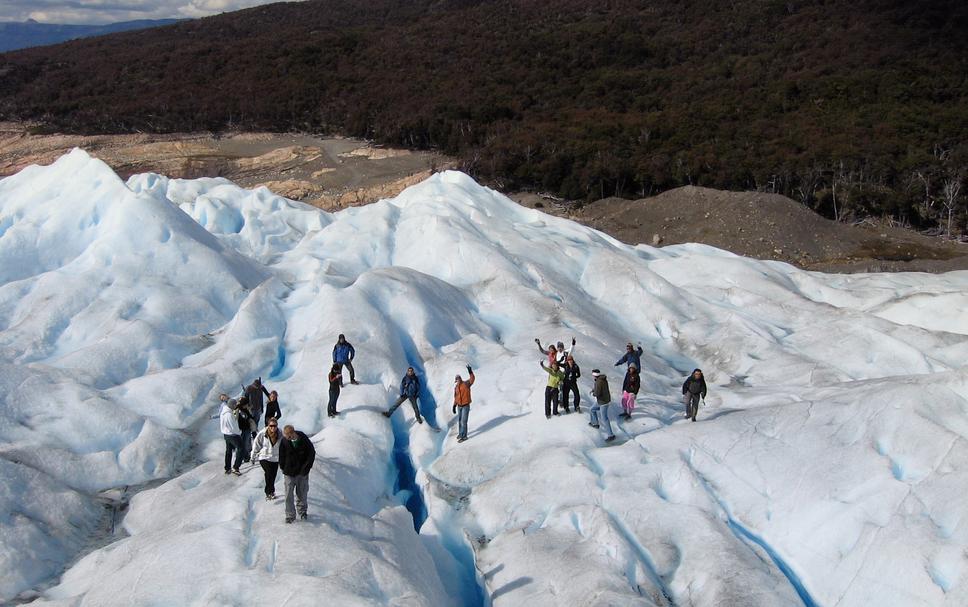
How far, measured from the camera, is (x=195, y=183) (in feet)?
126

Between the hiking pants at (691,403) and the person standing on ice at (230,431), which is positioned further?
the hiking pants at (691,403)

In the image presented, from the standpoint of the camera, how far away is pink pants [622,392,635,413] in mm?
16297

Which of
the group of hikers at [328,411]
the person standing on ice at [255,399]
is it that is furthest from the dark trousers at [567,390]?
the person standing on ice at [255,399]

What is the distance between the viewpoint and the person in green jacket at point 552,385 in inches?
623

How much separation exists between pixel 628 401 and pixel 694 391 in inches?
58.6

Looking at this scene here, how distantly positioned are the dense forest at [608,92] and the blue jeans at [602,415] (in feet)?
154

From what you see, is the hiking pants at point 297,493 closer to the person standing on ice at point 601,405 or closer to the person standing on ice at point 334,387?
the person standing on ice at point 334,387

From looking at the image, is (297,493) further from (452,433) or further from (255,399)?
(452,433)

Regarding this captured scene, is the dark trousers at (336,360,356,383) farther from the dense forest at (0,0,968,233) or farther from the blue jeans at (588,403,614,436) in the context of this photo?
the dense forest at (0,0,968,233)

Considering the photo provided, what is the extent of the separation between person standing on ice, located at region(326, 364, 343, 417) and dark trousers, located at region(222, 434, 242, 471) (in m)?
3.02

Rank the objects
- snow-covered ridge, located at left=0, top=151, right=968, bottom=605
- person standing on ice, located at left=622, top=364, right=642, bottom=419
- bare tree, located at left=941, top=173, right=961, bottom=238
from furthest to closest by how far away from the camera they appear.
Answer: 1. bare tree, located at left=941, top=173, right=961, bottom=238
2. person standing on ice, located at left=622, top=364, right=642, bottom=419
3. snow-covered ridge, located at left=0, top=151, right=968, bottom=605

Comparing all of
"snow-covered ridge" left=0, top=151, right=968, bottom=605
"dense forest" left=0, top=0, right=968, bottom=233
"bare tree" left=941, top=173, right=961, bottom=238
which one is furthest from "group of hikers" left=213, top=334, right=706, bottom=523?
"dense forest" left=0, top=0, right=968, bottom=233

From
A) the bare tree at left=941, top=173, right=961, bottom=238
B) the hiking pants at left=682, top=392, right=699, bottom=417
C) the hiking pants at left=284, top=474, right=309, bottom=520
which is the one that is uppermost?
the hiking pants at left=284, top=474, right=309, bottom=520

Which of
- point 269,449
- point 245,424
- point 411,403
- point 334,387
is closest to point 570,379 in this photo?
point 411,403
